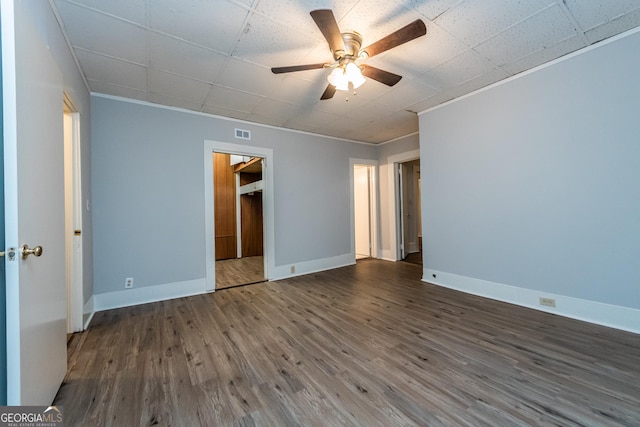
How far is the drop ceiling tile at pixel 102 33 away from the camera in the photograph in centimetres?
183

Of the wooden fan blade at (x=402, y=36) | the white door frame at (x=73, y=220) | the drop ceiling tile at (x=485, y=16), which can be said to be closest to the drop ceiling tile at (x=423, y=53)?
the drop ceiling tile at (x=485, y=16)

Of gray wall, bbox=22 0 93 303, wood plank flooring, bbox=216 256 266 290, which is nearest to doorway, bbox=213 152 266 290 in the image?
wood plank flooring, bbox=216 256 266 290

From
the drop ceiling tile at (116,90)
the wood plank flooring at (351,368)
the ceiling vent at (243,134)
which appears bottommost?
the wood plank flooring at (351,368)

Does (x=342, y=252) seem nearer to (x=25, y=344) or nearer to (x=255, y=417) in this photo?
(x=255, y=417)

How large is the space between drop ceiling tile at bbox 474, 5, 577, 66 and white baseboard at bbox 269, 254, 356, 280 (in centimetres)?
373

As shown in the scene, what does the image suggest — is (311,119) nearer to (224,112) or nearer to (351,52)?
(224,112)

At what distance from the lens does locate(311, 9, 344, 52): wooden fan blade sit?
150 cm

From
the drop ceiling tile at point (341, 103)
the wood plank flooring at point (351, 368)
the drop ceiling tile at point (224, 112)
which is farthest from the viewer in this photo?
the drop ceiling tile at point (224, 112)

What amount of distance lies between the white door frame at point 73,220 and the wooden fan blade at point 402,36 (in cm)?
278

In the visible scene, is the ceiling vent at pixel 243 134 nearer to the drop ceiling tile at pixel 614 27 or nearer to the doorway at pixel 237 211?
the doorway at pixel 237 211

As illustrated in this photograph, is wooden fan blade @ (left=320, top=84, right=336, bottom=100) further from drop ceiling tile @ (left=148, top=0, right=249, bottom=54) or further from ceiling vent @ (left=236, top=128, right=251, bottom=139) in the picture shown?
ceiling vent @ (left=236, top=128, right=251, bottom=139)

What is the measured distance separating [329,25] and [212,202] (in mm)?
2807

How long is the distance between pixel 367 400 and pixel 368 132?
4.27 m

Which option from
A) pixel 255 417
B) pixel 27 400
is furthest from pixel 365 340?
pixel 27 400
